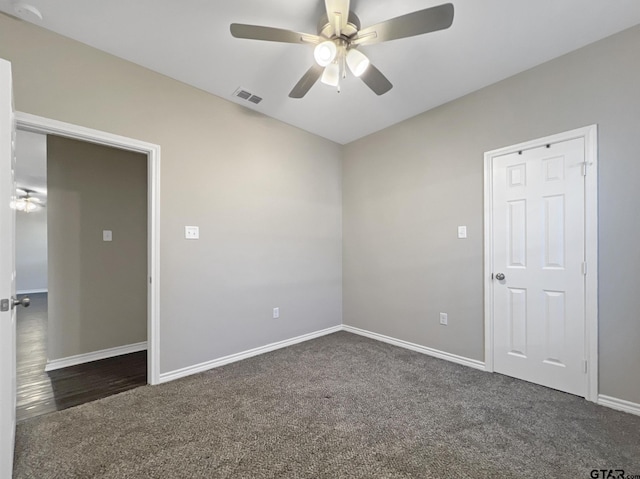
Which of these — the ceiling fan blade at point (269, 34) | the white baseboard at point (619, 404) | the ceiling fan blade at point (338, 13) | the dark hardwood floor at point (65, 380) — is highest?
the ceiling fan blade at point (338, 13)

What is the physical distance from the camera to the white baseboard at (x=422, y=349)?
9.07ft

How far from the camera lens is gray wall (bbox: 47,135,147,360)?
291 centimetres

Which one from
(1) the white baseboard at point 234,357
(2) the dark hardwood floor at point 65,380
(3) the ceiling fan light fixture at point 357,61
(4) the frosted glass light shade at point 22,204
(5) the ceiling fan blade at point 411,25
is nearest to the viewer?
(5) the ceiling fan blade at point 411,25

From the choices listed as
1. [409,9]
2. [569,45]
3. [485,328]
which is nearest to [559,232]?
[485,328]

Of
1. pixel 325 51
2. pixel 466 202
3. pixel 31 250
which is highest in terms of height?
pixel 325 51

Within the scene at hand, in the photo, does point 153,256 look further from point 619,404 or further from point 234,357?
point 619,404

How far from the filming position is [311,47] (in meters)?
2.17

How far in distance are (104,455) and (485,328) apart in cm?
304

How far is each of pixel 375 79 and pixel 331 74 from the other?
32 cm

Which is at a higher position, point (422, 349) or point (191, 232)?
point (191, 232)

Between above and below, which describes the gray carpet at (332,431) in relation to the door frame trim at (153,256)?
below

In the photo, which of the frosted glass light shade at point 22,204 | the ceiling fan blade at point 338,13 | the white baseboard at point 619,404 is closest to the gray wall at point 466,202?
the white baseboard at point 619,404

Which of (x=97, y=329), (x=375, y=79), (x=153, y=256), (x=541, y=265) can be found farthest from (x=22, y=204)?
(x=541, y=265)

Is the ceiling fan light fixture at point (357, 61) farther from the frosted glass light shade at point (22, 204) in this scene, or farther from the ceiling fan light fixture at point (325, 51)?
the frosted glass light shade at point (22, 204)
